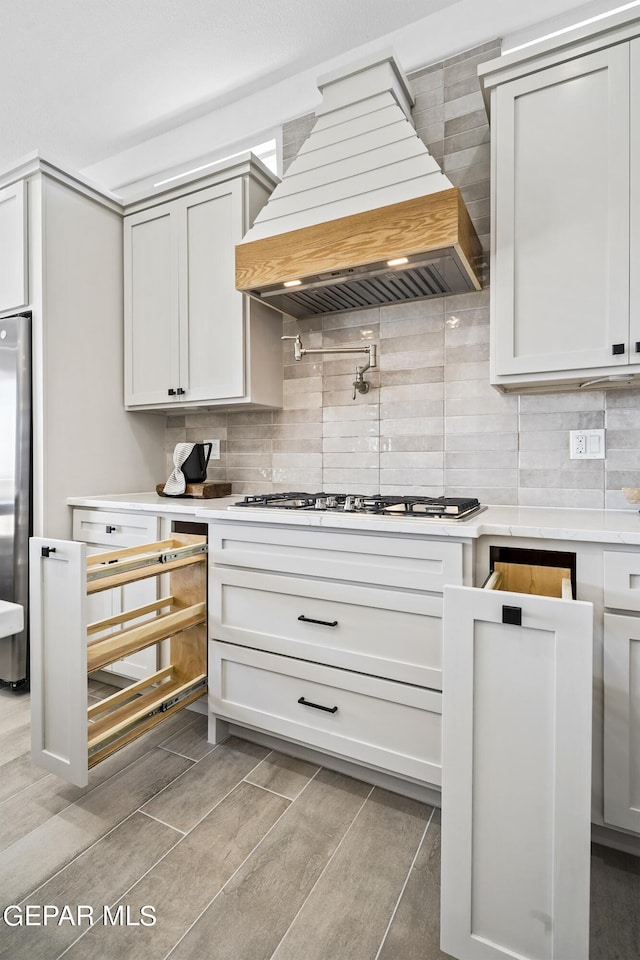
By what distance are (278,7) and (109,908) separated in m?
3.21

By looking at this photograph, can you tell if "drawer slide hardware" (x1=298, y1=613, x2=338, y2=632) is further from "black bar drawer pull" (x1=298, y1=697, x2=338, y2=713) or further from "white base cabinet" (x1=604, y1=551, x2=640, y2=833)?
"white base cabinet" (x1=604, y1=551, x2=640, y2=833)

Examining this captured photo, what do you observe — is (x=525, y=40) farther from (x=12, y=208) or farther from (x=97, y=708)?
(x=97, y=708)

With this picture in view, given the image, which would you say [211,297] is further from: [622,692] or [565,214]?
[622,692]

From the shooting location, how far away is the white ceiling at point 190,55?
6.95 feet

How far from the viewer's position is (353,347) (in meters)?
2.31

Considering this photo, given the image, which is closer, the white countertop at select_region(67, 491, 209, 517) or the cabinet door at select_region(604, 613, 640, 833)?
the cabinet door at select_region(604, 613, 640, 833)

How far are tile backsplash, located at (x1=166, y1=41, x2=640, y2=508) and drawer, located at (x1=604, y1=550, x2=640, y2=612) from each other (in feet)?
1.88

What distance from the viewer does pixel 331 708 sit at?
65.2 inches

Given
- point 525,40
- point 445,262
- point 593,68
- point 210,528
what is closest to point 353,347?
point 445,262

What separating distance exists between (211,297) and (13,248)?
3.15ft

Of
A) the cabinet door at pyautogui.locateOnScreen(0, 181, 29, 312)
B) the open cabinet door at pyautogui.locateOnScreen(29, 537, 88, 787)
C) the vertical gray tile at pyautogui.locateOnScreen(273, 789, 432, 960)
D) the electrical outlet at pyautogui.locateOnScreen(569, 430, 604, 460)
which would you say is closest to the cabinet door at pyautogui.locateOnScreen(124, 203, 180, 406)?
the cabinet door at pyautogui.locateOnScreen(0, 181, 29, 312)

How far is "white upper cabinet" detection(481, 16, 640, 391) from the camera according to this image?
152cm

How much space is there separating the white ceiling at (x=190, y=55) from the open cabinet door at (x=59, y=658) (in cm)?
229

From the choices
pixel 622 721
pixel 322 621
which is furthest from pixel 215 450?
pixel 622 721
